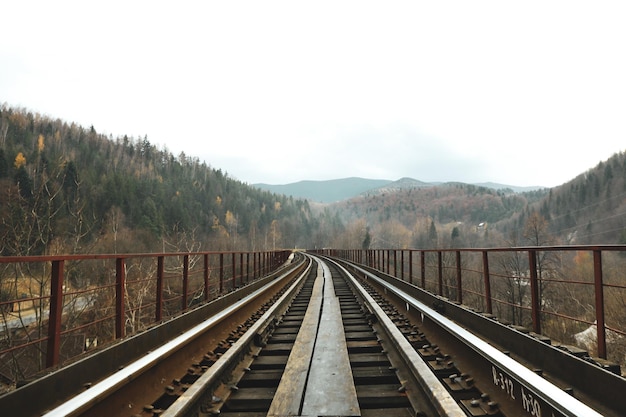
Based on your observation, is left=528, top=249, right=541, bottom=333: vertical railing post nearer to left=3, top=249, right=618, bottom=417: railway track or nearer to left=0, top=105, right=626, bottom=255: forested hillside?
left=3, top=249, right=618, bottom=417: railway track

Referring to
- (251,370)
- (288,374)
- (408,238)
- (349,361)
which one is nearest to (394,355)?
(349,361)

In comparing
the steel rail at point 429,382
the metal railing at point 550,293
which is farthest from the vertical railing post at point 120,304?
the metal railing at point 550,293

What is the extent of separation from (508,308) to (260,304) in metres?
31.0

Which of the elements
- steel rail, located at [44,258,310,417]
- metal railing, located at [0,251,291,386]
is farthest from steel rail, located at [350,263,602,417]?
metal railing, located at [0,251,291,386]

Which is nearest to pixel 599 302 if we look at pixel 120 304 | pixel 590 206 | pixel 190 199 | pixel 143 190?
pixel 120 304

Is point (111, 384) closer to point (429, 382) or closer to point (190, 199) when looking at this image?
point (429, 382)

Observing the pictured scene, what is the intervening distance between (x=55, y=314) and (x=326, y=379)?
2.78 meters

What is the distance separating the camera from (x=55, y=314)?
12.2ft

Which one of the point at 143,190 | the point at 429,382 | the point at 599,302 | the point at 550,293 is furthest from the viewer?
the point at 143,190

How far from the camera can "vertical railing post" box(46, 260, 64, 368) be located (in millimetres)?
3635

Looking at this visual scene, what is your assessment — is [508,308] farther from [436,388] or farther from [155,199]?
[155,199]

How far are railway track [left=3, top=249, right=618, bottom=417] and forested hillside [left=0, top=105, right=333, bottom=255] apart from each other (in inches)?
654

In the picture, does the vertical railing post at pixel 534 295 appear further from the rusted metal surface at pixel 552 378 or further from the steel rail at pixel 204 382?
the steel rail at pixel 204 382

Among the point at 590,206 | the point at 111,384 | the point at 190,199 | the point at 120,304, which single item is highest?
the point at 190,199
